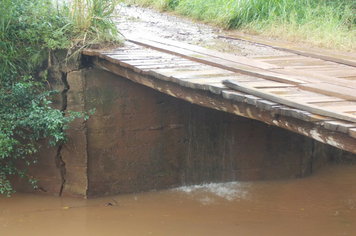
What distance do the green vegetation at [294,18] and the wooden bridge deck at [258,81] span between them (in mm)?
1138

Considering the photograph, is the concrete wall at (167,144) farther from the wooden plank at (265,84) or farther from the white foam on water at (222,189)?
the wooden plank at (265,84)

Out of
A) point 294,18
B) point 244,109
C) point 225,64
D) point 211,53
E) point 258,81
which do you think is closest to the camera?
point 244,109

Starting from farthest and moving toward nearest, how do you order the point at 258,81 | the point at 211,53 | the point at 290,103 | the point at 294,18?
the point at 294,18, the point at 211,53, the point at 258,81, the point at 290,103

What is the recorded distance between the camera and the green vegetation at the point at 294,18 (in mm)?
6242

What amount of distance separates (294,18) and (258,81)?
3885 mm

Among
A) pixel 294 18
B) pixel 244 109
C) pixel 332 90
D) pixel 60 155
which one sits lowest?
pixel 60 155

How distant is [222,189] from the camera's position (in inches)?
218

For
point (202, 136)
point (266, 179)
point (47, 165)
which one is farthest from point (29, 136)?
point (266, 179)

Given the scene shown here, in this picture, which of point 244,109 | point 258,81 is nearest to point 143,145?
point 258,81

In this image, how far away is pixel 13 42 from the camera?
480cm

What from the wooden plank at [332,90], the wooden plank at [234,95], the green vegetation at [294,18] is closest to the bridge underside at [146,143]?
the wooden plank at [332,90]

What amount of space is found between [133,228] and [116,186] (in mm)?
873

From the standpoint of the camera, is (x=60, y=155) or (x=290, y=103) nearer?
(x=290, y=103)

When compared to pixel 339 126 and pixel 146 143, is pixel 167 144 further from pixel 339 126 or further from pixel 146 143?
pixel 339 126
